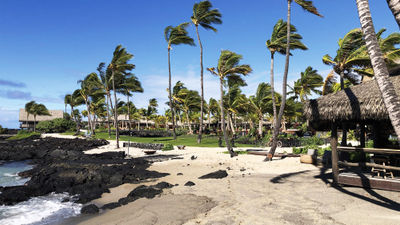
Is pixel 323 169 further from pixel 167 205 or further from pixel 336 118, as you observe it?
pixel 167 205

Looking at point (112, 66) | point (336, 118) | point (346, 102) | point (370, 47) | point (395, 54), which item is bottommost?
point (336, 118)

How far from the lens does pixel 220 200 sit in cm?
743

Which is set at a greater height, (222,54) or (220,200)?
(222,54)

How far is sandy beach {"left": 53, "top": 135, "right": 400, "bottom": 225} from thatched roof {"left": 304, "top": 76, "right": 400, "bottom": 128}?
2.19m

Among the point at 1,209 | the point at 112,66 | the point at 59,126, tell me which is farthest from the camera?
the point at 59,126

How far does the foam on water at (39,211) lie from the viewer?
722cm

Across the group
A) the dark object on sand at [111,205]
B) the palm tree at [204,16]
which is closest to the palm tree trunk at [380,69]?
the dark object on sand at [111,205]

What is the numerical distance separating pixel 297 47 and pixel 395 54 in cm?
669

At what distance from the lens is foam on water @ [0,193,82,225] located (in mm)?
7216

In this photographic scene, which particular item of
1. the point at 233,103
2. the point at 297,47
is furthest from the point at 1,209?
the point at 233,103

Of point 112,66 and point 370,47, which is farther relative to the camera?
point 112,66

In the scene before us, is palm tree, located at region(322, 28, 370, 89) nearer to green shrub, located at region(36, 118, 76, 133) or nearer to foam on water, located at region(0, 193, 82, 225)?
foam on water, located at region(0, 193, 82, 225)

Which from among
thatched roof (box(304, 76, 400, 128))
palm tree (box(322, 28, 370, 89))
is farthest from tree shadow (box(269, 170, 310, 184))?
palm tree (box(322, 28, 370, 89))

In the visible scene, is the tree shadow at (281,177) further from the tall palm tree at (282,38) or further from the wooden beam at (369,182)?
the tall palm tree at (282,38)
